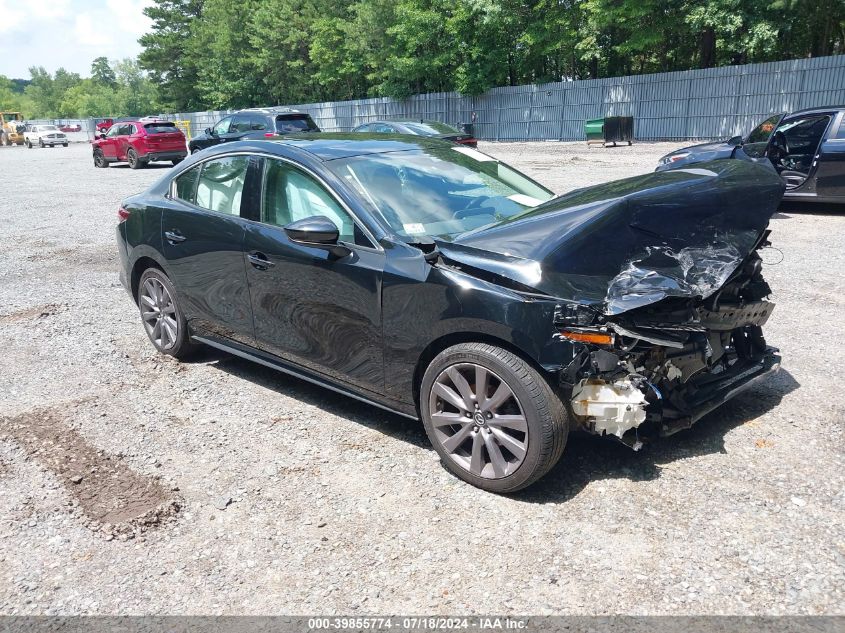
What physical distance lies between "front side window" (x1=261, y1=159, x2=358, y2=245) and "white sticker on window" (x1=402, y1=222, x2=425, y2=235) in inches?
12.3

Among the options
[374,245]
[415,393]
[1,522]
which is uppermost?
[374,245]

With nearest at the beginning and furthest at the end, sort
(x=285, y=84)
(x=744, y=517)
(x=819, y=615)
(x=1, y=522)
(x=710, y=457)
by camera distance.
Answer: (x=819, y=615), (x=744, y=517), (x=1, y=522), (x=710, y=457), (x=285, y=84)

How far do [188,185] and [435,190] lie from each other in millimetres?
2071

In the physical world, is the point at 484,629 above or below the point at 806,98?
A: below

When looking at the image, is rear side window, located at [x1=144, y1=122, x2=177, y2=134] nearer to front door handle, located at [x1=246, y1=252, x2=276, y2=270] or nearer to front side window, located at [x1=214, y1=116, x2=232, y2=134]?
front side window, located at [x1=214, y1=116, x2=232, y2=134]

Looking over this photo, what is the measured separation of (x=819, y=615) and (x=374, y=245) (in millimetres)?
2624

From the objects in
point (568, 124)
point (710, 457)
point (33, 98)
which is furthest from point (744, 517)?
point (33, 98)

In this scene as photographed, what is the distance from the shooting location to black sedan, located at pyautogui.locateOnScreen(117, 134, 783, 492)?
3266mm

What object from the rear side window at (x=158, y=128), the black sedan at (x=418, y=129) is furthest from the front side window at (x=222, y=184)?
the rear side window at (x=158, y=128)

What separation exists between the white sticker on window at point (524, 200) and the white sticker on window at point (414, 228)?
88 centimetres

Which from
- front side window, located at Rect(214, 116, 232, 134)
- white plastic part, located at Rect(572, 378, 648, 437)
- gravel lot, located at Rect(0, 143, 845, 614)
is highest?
front side window, located at Rect(214, 116, 232, 134)

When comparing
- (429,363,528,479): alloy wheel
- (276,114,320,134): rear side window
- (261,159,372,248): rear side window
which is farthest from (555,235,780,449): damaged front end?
(276,114,320,134): rear side window

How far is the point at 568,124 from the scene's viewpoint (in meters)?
32.1

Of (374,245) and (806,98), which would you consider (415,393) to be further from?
(806,98)
